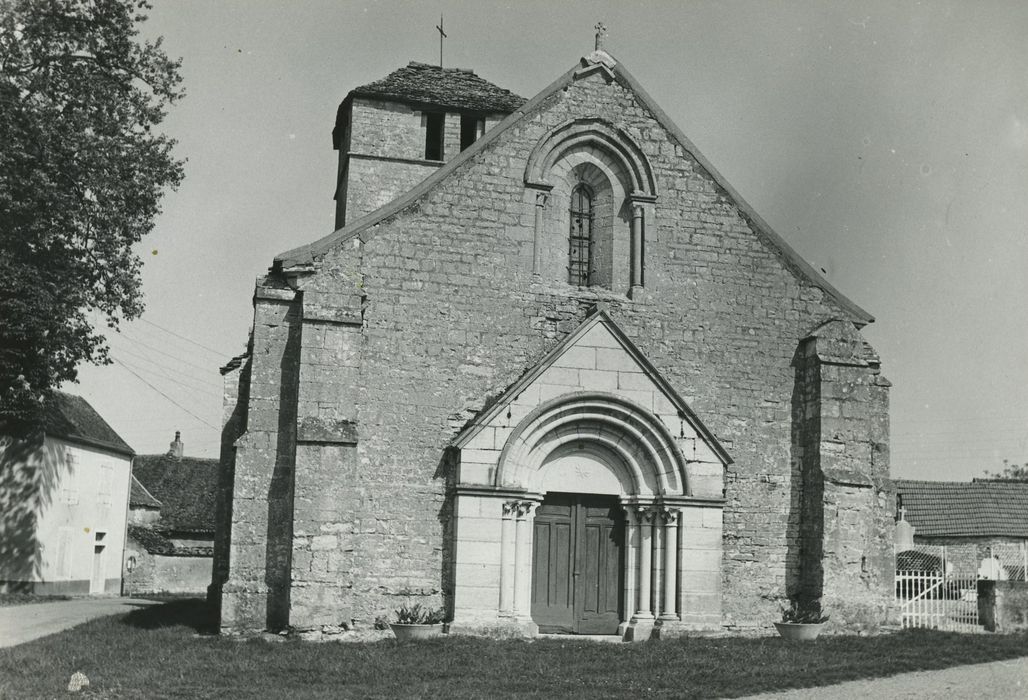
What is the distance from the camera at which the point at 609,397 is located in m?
16.2

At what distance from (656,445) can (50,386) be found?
1851 centimetres

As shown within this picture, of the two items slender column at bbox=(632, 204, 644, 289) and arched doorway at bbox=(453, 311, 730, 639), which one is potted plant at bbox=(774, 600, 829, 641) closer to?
arched doorway at bbox=(453, 311, 730, 639)

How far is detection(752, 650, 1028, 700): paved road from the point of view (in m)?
11.2

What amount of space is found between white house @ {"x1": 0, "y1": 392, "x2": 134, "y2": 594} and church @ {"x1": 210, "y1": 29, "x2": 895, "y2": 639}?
15.4 metres

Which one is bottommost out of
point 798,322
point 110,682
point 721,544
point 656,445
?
point 110,682

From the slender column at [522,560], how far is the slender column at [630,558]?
1591mm

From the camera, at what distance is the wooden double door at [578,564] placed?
52.9 feet

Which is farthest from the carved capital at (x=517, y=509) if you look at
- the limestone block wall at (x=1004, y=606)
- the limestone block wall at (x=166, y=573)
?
the limestone block wall at (x=166, y=573)

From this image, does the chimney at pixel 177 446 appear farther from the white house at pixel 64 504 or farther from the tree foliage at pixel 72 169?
the tree foliage at pixel 72 169

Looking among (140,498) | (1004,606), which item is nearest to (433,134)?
(1004,606)

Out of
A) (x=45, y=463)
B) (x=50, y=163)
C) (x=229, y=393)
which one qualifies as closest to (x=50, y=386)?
(x=45, y=463)

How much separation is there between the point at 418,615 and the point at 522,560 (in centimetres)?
177

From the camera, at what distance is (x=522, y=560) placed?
1584 centimetres

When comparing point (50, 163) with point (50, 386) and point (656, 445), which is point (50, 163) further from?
point (656, 445)
